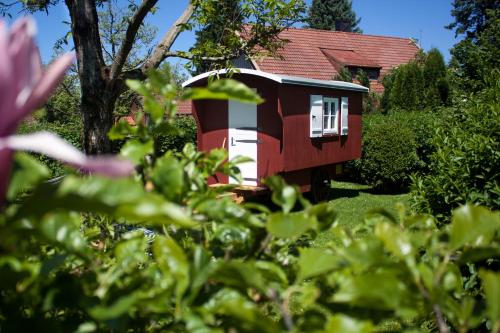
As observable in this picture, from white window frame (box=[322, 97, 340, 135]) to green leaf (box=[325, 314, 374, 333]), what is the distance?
35.6ft

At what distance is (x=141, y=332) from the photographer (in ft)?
3.19

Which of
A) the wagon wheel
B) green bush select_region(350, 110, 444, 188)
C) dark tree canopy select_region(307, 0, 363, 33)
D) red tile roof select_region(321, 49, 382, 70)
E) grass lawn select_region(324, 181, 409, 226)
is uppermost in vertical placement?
dark tree canopy select_region(307, 0, 363, 33)

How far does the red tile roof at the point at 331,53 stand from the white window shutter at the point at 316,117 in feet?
32.4

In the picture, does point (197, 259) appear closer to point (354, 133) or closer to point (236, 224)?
point (236, 224)

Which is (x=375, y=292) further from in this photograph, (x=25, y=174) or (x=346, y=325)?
(x=25, y=174)

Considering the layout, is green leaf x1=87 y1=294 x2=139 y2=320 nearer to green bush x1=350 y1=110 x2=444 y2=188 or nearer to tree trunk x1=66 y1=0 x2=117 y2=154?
tree trunk x1=66 y1=0 x2=117 y2=154

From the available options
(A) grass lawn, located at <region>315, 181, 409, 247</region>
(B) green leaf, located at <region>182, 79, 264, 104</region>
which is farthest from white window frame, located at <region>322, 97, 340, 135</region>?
(B) green leaf, located at <region>182, 79, 264, 104</region>

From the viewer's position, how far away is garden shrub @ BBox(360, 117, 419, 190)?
13.1 meters

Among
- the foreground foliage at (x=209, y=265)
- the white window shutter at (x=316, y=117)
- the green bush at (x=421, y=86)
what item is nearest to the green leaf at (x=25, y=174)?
the foreground foliage at (x=209, y=265)

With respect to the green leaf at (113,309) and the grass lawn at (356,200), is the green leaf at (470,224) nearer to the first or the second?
the green leaf at (113,309)

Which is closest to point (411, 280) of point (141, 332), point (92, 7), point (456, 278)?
point (456, 278)

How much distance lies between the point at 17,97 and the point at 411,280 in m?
0.58

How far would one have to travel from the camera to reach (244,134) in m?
10.6

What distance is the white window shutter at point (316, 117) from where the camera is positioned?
10.8 meters
